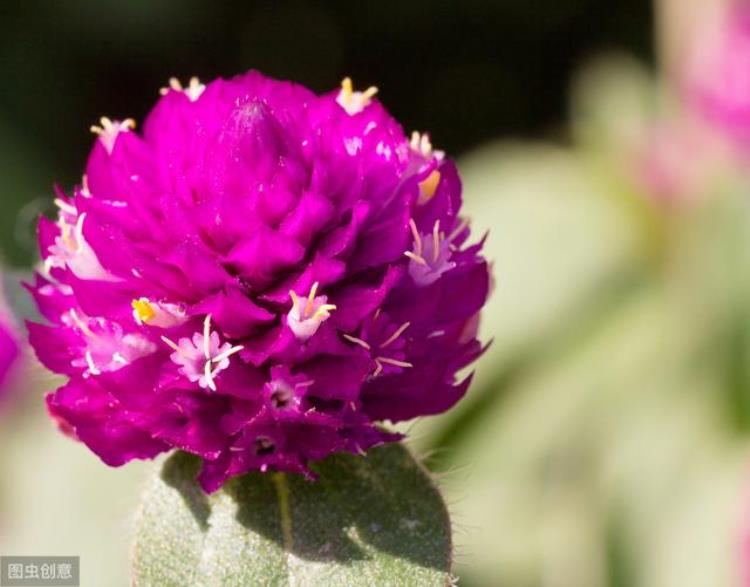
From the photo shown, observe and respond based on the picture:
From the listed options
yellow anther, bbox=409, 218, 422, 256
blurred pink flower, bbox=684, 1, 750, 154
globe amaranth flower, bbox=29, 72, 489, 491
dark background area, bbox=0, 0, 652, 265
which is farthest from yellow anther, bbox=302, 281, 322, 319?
dark background area, bbox=0, 0, 652, 265

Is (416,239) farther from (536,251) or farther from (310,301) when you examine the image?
(536,251)

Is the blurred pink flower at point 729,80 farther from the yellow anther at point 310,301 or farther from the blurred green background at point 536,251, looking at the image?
the yellow anther at point 310,301

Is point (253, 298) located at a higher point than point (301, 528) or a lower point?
higher

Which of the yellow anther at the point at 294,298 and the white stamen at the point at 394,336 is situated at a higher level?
the yellow anther at the point at 294,298

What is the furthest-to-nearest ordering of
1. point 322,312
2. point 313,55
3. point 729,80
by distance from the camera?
point 313,55, point 729,80, point 322,312

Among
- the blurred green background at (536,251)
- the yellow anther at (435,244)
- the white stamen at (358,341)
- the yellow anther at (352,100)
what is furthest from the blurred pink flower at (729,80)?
the white stamen at (358,341)

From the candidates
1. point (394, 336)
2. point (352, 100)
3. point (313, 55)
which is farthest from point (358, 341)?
point (313, 55)

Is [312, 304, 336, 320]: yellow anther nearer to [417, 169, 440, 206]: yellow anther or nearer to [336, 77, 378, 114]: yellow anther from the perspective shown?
[417, 169, 440, 206]: yellow anther
